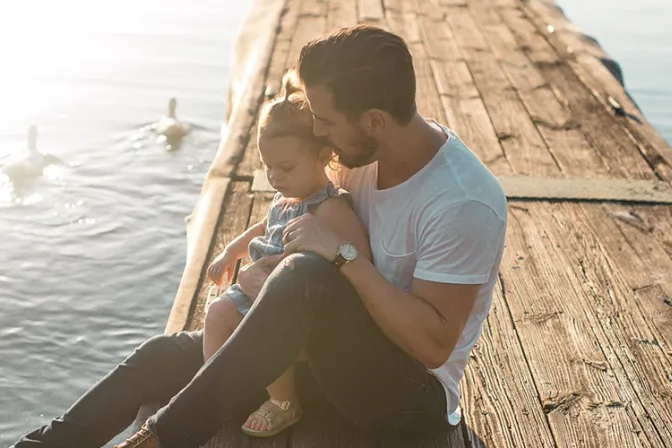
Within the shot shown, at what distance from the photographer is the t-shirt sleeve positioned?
8.89 feet

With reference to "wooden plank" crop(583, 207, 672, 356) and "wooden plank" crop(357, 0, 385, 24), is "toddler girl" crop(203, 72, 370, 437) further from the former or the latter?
"wooden plank" crop(357, 0, 385, 24)

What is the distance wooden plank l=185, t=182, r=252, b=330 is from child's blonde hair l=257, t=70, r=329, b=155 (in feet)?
3.30

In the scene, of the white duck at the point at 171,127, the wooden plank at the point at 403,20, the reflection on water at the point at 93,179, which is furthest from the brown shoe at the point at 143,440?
the white duck at the point at 171,127

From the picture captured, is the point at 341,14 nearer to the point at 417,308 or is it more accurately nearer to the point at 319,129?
the point at 319,129

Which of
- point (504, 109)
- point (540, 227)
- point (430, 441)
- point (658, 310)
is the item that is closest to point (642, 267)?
point (658, 310)

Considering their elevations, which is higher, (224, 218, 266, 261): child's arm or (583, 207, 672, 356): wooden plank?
(224, 218, 266, 261): child's arm

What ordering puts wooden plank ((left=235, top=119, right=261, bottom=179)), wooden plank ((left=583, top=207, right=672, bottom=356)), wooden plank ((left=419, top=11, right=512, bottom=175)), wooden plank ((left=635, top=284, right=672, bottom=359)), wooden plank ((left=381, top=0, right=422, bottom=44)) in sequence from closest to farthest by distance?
wooden plank ((left=635, top=284, right=672, bottom=359)), wooden plank ((left=583, top=207, right=672, bottom=356)), wooden plank ((left=235, top=119, right=261, bottom=179)), wooden plank ((left=419, top=11, right=512, bottom=175)), wooden plank ((left=381, top=0, right=422, bottom=44))

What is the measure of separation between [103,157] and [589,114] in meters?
4.96

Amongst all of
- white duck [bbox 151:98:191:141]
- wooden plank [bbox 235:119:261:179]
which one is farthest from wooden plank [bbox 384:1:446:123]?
white duck [bbox 151:98:191:141]

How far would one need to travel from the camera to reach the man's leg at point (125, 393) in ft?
10.2

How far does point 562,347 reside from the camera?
3748 millimetres

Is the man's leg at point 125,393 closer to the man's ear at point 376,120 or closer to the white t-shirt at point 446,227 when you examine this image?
the white t-shirt at point 446,227

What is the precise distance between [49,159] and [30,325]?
2967mm

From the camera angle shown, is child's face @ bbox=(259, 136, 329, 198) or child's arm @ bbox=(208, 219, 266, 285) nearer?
child's face @ bbox=(259, 136, 329, 198)
